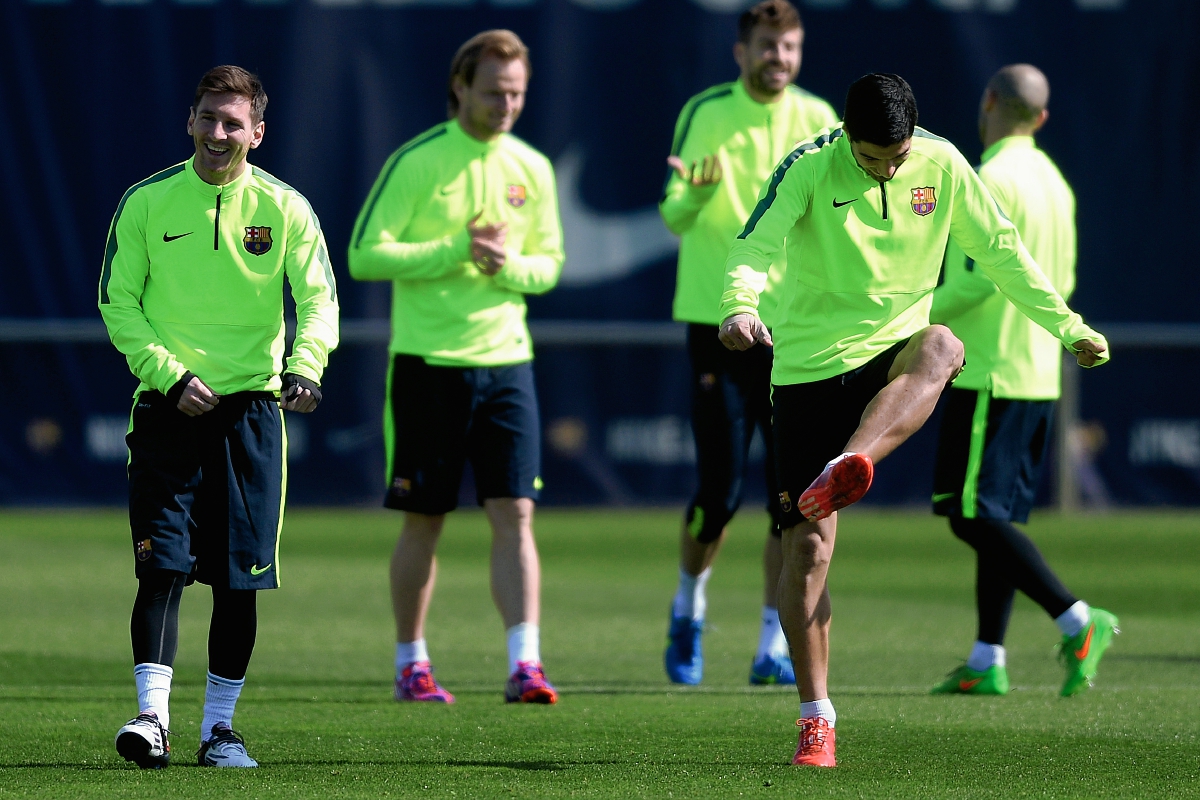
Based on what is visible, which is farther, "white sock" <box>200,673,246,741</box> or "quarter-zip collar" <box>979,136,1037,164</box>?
"quarter-zip collar" <box>979,136,1037,164</box>

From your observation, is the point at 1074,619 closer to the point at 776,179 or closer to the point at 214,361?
the point at 776,179

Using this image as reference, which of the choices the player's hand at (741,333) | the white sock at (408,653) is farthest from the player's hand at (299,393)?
the white sock at (408,653)

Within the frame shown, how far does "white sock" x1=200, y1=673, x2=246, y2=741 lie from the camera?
473 cm

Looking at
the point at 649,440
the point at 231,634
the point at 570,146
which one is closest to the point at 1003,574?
the point at 231,634

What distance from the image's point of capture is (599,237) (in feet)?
48.5

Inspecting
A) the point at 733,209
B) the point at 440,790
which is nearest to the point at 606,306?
the point at 733,209

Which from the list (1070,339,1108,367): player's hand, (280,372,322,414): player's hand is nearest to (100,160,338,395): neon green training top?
(280,372,322,414): player's hand

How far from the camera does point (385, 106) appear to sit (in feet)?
48.0

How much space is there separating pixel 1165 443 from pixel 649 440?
433 centimetres

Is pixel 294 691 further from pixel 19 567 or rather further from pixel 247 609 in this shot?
pixel 19 567

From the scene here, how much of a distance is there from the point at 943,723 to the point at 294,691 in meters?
2.28

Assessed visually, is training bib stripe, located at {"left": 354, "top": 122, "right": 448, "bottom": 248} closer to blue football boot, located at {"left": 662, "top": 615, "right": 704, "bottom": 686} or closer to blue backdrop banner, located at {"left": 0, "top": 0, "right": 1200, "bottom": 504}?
blue football boot, located at {"left": 662, "top": 615, "right": 704, "bottom": 686}

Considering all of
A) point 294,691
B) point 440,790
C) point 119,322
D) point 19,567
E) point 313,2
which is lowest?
point 19,567

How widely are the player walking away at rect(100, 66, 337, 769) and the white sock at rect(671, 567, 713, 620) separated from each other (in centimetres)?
229
